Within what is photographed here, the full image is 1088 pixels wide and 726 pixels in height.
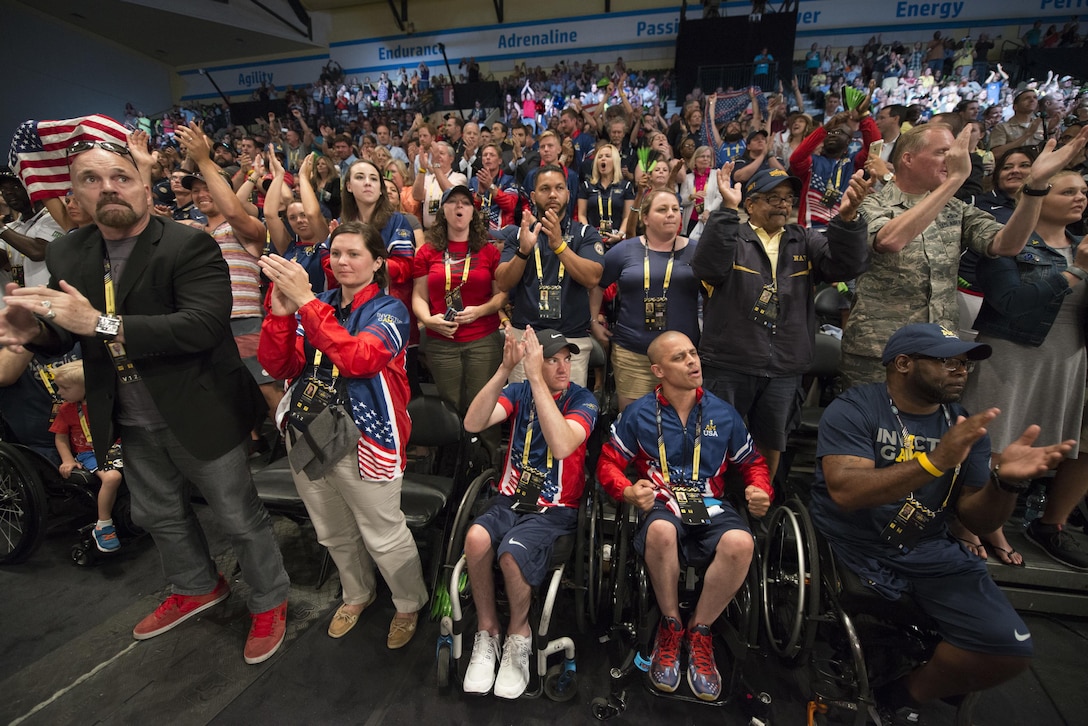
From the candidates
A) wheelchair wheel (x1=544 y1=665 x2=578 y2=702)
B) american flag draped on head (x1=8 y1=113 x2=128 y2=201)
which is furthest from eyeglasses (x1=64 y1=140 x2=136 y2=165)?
wheelchair wheel (x1=544 y1=665 x2=578 y2=702)

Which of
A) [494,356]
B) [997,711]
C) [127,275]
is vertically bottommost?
[997,711]

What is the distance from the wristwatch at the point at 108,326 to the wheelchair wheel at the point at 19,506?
1.78m

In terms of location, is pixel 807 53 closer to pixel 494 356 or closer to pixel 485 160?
pixel 485 160

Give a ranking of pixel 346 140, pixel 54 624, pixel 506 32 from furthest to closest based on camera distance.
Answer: pixel 506 32 → pixel 346 140 → pixel 54 624

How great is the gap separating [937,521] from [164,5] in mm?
19807

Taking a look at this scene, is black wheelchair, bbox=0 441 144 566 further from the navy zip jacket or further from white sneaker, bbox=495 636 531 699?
the navy zip jacket

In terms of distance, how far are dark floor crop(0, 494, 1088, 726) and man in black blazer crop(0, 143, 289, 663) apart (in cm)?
20

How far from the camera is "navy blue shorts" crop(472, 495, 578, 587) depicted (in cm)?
190

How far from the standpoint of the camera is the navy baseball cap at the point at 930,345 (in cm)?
163

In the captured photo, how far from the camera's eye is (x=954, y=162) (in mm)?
1947

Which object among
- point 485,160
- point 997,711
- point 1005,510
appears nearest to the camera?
point 1005,510

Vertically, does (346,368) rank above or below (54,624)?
above

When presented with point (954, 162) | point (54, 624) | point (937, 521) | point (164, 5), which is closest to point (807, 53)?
point (954, 162)

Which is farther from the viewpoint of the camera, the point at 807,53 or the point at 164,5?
the point at 164,5
